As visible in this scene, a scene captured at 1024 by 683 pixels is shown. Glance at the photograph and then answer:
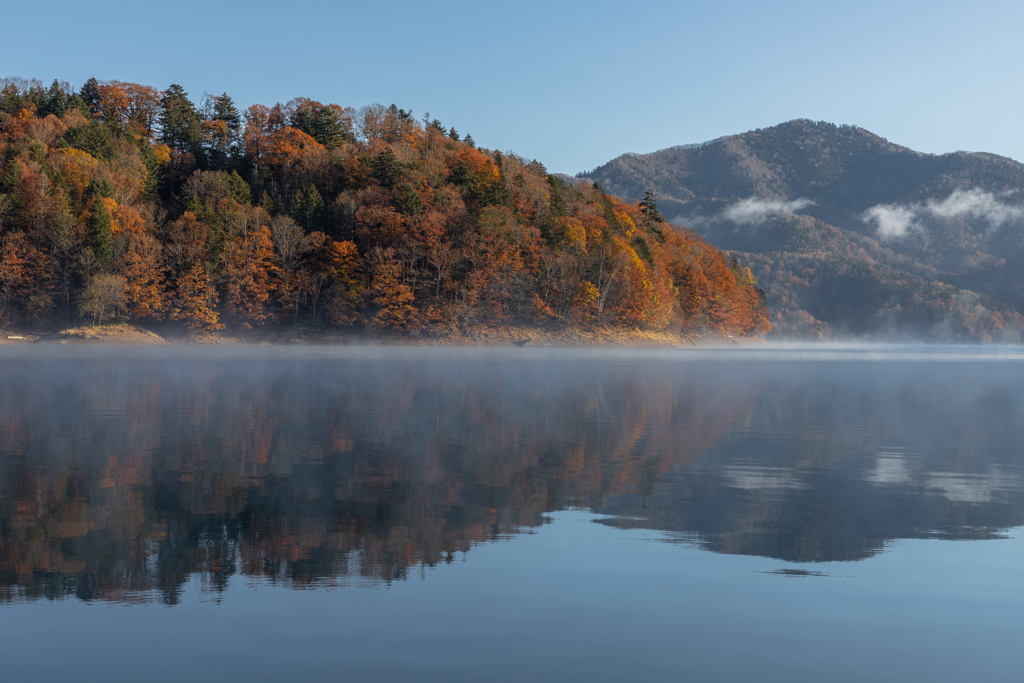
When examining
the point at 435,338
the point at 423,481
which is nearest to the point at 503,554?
the point at 423,481

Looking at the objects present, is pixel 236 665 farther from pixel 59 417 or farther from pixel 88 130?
pixel 88 130

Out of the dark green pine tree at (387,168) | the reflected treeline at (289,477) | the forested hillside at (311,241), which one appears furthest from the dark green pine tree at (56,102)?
the reflected treeline at (289,477)

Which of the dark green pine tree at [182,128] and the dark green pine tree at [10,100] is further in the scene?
the dark green pine tree at [182,128]

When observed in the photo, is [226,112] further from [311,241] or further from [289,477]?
[289,477]

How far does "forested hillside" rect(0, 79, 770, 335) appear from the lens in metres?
83.7

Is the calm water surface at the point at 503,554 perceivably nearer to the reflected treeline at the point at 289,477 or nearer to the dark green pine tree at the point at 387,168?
the reflected treeline at the point at 289,477

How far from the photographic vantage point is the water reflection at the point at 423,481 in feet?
26.2

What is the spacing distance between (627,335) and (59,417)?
273 ft

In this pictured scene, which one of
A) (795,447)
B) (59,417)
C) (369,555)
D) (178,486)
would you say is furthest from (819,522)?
(59,417)

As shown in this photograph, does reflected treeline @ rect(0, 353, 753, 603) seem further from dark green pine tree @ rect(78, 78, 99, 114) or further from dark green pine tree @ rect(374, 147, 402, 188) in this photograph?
dark green pine tree @ rect(78, 78, 99, 114)

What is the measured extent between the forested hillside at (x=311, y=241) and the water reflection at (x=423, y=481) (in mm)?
67062

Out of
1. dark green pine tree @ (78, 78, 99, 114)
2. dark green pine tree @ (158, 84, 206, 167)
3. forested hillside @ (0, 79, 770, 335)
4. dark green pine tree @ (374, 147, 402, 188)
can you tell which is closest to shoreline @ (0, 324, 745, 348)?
forested hillside @ (0, 79, 770, 335)

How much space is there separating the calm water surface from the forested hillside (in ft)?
245

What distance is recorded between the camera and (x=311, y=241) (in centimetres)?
10056
